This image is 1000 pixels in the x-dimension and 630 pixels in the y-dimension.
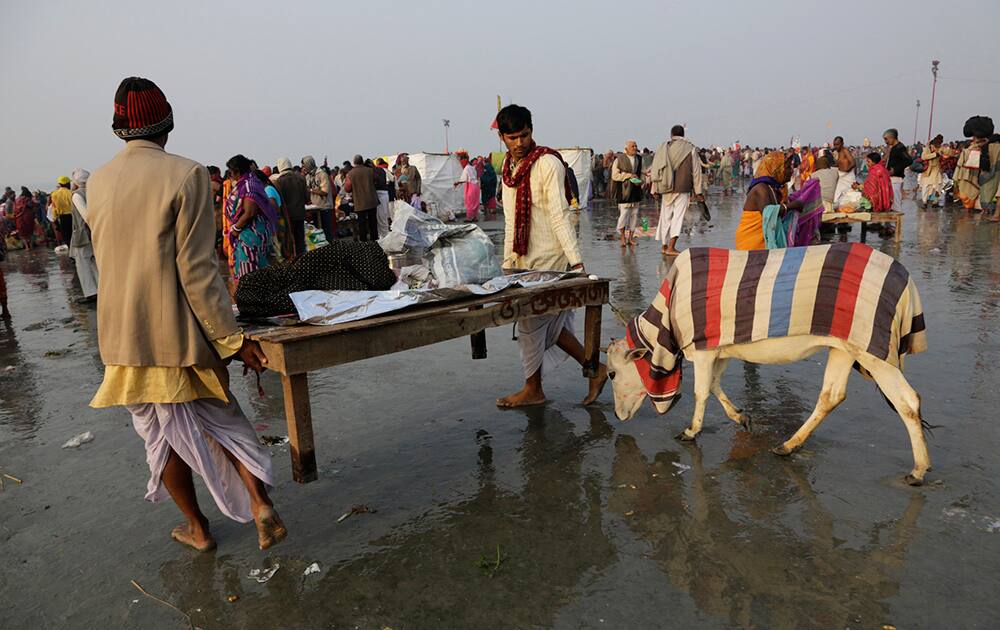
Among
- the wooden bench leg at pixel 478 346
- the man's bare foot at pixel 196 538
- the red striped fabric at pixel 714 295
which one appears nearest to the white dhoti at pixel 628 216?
the wooden bench leg at pixel 478 346

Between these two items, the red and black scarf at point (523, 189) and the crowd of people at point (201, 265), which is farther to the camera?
the red and black scarf at point (523, 189)

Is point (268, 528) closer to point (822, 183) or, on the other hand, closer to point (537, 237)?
point (537, 237)

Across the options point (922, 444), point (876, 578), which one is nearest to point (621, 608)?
point (876, 578)

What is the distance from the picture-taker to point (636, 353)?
168 inches

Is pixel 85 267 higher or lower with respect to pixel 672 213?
lower

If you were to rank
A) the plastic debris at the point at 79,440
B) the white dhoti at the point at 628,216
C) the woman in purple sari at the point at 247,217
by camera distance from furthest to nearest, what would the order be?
1. the white dhoti at the point at 628,216
2. the woman in purple sari at the point at 247,217
3. the plastic debris at the point at 79,440

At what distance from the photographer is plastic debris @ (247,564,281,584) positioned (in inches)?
116

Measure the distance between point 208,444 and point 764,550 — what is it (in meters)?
2.56

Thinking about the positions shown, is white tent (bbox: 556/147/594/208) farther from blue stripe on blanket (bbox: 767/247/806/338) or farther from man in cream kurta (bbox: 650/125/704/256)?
blue stripe on blanket (bbox: 767/247/806/338)

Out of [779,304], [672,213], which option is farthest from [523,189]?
[672,213]

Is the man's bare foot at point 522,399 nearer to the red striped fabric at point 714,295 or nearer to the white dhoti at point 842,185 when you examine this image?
the red striped fabric at point 714,295

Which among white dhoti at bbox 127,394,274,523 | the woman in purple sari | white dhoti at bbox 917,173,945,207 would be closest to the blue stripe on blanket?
white dhoti at bbox 127,394,274,523

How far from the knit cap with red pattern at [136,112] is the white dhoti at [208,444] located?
1167mm

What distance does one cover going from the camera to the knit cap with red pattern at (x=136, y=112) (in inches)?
112
